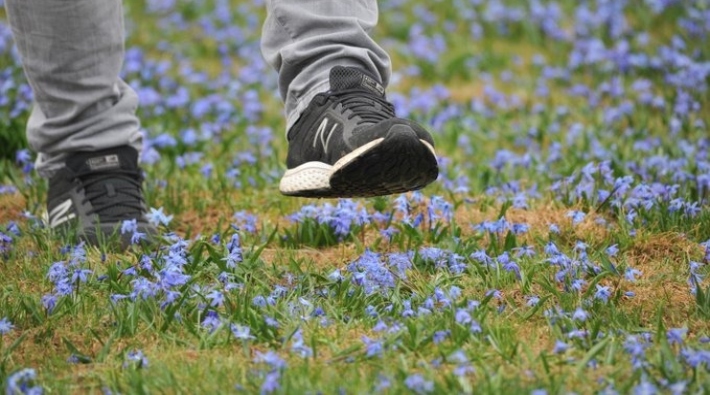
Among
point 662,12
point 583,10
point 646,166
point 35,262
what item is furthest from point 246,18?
point 35,262

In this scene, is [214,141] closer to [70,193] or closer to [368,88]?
[70,193]

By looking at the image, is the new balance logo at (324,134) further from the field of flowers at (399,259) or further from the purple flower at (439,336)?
the purple flower at (439,336)

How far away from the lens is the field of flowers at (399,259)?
2461mm

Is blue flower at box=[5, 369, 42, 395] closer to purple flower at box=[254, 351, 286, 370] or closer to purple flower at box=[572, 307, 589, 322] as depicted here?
purple flower at box=[254, 351, 286, 370]

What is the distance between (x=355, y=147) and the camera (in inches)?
110

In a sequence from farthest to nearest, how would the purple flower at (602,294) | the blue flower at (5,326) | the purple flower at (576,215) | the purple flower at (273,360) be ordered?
the purple flower at (576,215) < the purple flower at (602,294) < the blue flower at (5,326) < the purple flower at (273,360)

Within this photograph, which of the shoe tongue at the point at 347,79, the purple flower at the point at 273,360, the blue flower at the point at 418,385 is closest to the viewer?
the blue flower at the point at 418,385

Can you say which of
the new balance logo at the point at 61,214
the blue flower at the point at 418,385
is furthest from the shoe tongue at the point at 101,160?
the blue flower at the point at 418,385

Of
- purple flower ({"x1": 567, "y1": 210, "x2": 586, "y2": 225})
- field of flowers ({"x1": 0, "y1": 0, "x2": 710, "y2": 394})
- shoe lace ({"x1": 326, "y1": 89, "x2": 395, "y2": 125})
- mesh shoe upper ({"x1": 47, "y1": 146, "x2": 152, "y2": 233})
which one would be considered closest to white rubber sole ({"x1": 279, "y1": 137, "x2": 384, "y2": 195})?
shoe lace ({"x1": 326, "y1": 89, "x2": 395, "y2": 125})

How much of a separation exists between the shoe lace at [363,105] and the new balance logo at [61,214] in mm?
1135

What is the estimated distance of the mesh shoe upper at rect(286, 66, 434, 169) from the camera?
9.42 ft

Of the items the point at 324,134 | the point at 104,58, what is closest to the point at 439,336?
the point at 324,134

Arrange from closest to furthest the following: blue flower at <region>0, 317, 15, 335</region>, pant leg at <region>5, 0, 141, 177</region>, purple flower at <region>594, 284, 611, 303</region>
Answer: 1. blue flower at <region>0, 317, 15, 335</region>
2. purple flower at <region>594, 284, 611, 303</region>
3. pant leg at <region>5, 0, 141, 177</region>

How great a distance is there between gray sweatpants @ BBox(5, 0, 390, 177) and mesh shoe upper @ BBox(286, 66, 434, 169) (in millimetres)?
49
